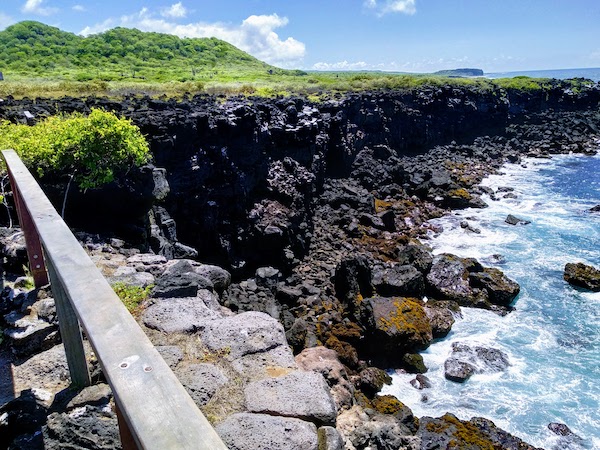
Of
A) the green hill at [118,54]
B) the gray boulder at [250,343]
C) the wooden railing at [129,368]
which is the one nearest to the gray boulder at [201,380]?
the gray boulder at [250,343]

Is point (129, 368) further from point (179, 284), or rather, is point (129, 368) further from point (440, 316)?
point (440, 316)

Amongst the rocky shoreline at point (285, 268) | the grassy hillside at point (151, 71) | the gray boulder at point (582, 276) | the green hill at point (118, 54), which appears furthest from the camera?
the green hill at point (118, 54)

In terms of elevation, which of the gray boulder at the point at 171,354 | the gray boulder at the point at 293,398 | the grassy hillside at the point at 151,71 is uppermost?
the grassy hillside at the point at 151,71

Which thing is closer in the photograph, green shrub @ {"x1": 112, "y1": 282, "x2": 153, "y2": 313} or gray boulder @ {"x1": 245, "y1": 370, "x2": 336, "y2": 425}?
gray boulder @ {"x1": 245, "y1": 370, "x2": 336, "y2": 425}

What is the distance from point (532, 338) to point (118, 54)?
294 ft

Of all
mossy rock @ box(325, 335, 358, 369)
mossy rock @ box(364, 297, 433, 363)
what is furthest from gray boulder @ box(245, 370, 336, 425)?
mossy rock @ box(364, 297, 433, 363)

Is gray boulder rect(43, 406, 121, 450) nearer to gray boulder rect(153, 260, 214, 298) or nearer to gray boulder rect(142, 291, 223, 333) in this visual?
gray boulder rect(142, 291, 223, 333)

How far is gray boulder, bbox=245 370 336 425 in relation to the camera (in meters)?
4.64

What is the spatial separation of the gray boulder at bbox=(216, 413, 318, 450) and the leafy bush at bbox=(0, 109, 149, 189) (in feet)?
26.5

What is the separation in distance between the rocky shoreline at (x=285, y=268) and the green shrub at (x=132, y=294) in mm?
189

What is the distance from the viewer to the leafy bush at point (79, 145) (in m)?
10.0

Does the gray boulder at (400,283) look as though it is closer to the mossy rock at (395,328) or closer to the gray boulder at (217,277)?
the mossy rock at (395,328)

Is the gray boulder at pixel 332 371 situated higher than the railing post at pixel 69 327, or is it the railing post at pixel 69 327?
the railing post at pixel 69 327

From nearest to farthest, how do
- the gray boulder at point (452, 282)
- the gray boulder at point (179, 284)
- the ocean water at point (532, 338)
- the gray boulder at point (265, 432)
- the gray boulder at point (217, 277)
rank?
the gray boulder at point (265, 432), the gray boulder at point (179, 284), the gray boulder at point (217, 277), the ocean water at point (532, 338), the gray boulder at point (452, 282)
